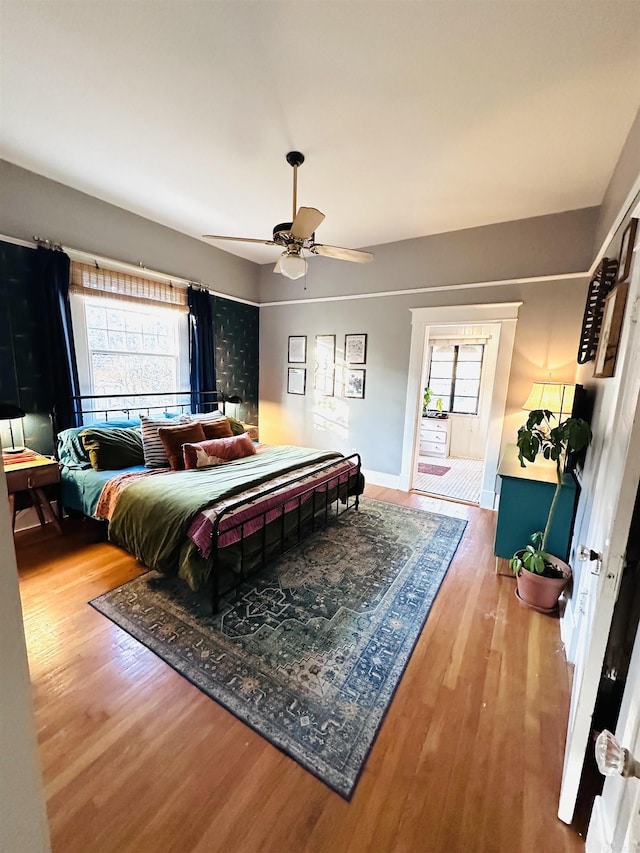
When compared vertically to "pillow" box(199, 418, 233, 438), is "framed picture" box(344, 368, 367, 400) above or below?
above

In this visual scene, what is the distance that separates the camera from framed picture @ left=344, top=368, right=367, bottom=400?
4.44m

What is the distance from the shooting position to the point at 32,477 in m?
2.57

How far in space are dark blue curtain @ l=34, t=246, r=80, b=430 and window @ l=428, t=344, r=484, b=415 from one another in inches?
214

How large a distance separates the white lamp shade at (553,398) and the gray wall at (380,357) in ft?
2.03

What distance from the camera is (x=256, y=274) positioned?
498 cm

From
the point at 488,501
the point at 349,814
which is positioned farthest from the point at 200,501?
the point at 488,501

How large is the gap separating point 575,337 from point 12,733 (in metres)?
4.18

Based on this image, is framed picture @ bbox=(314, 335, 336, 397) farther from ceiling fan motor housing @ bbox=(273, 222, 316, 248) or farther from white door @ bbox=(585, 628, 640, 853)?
white door @ bbox=(585, 628, 640, 853)

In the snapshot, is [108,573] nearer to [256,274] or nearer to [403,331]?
[403,331]

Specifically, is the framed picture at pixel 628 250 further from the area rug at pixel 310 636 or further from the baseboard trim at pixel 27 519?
Result: the baseboard trim at pixel 27 519

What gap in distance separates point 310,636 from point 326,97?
2.95 metres

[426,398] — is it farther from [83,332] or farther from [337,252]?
[83,332]

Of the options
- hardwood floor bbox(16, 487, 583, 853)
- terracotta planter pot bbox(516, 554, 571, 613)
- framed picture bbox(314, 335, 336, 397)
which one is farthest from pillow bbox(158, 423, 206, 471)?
terracotta planter pot bbox(516, 554, 571, 613)

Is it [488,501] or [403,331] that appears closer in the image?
[488,501]
